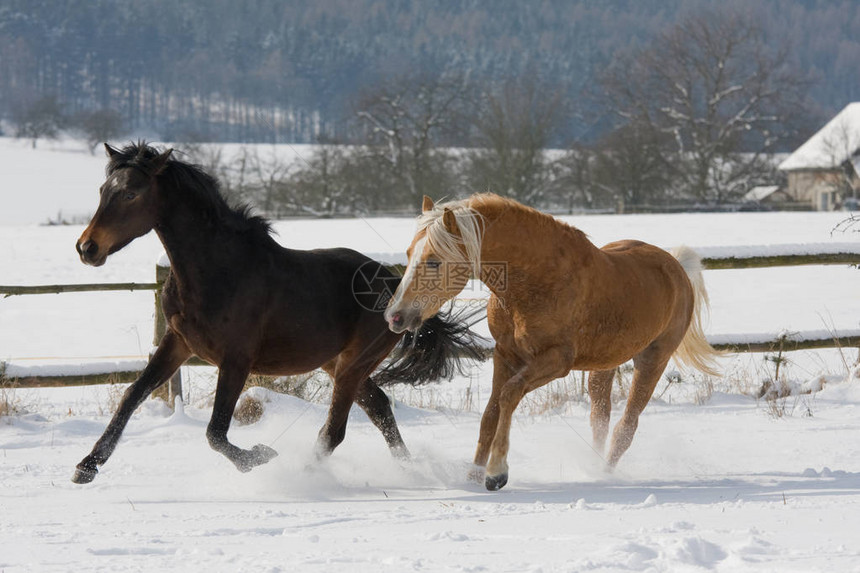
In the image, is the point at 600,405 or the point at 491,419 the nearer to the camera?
the point at 491,419

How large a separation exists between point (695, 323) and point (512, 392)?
196 centimetres

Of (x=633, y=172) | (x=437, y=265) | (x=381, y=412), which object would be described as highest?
(x=437, y=265)

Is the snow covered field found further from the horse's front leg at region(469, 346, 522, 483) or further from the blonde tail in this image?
the blonde tail

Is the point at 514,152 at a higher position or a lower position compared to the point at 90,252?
lower

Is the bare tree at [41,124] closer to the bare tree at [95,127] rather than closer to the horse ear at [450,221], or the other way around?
the bare tree at [95,127]

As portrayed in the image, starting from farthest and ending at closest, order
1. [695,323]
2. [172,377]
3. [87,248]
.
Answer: [172,377], [695,323], [87,248]

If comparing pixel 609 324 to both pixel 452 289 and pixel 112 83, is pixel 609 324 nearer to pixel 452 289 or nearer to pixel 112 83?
Answer: pixel 452 289

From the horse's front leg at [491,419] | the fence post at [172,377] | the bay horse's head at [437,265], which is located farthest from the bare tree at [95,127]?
the bay horse's head at [437,265]

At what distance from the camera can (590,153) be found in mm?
45312

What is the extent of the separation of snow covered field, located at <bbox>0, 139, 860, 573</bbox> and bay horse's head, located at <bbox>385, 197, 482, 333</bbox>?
Result: 88cm

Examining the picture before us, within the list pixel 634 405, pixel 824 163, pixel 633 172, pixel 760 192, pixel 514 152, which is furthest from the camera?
pixel 824 163

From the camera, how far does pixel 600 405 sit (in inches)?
223

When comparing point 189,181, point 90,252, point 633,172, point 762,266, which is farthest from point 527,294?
point 633,172

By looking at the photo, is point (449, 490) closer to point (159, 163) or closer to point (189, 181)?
point (189, 181)
